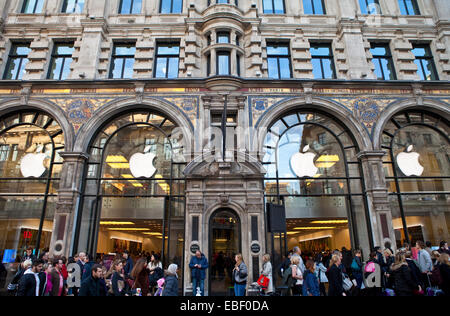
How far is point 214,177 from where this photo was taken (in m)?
14.0

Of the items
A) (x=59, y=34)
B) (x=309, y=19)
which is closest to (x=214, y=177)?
(x=309, y=19)

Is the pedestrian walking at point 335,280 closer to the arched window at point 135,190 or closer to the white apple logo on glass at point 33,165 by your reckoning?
the arched window at point 135,190

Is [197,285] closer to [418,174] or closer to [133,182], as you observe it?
[133,182]

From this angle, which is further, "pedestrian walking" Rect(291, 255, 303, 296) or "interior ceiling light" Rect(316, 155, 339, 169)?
"interior ceiling light" Rect(316, 155, 339, 169)

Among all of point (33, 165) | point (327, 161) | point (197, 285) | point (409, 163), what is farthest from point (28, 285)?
point (409, 163)

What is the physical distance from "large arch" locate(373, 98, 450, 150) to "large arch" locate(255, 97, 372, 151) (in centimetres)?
78

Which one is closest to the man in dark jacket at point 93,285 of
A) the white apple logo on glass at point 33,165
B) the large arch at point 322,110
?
the large arch at point 322,110

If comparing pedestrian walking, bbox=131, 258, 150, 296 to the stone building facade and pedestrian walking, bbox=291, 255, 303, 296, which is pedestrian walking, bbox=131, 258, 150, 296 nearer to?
pedestrian walking, bbox=291, 255, 303, 296

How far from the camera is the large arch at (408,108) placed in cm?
1523

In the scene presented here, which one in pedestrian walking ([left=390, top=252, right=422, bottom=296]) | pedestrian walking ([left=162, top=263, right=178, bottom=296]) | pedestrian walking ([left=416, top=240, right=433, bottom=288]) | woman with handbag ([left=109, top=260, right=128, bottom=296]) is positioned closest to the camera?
pedestrian walking ([left=162, top=263, right=178, bottom=296])

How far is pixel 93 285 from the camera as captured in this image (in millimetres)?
5938

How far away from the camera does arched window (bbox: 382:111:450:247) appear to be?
46.7 ft

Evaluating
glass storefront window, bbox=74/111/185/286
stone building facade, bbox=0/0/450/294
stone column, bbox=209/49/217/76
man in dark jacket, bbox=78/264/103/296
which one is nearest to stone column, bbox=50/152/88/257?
stone building facade, bbox=0/0/450/294

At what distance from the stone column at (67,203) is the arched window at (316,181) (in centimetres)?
950
